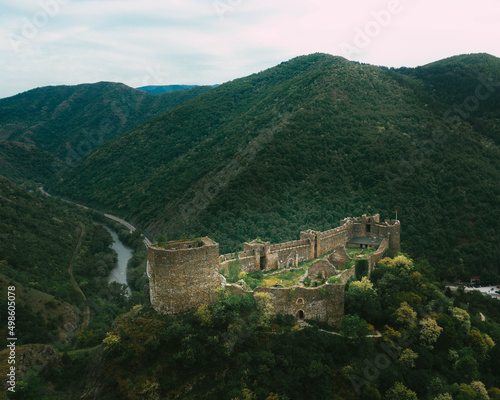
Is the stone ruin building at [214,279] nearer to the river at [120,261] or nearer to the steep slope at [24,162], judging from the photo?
the river at [120,261]

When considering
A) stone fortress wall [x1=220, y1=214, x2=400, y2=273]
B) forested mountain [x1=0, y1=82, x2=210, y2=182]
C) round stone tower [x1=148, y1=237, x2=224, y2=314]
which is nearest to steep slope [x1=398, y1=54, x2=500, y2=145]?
stone fortress wall [x1=220, y1=214, x2=400, y2=273]

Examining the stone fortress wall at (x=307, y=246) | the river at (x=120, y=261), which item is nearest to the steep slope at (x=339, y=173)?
the river at (x=120, y=261)

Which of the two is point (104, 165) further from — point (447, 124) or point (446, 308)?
point (446, 308)

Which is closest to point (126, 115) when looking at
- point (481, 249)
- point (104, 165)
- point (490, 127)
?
point (104, 165)

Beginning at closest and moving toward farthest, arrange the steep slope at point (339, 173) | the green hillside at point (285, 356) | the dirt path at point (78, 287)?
the green hillside at point (285, 356) → the dirt path at point (78, 287) → the steep slope at point (339, 173)

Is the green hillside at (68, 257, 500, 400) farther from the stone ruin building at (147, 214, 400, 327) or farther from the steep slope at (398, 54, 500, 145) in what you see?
the steep slope at (398, 54, 500, 145)

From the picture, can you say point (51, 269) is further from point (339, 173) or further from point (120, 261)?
point (339, 173)
